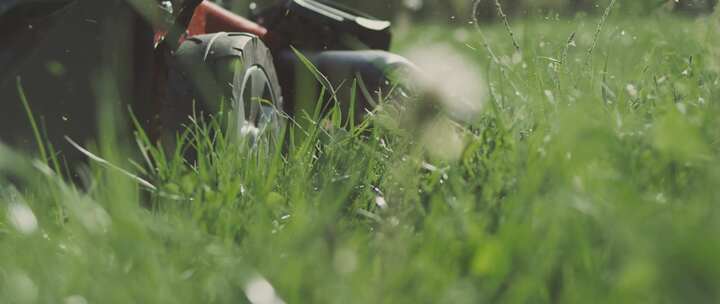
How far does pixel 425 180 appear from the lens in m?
1.72

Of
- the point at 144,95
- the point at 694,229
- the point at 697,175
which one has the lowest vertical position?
the point at 144,95

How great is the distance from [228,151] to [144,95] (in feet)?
2.29

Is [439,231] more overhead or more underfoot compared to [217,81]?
more overhead

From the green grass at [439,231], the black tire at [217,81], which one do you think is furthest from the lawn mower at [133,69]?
the green grass at [439,231]

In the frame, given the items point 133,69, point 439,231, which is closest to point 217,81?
point 133,69

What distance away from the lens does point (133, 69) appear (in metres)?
2.33

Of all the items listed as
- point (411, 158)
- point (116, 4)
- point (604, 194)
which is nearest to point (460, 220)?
point (604, 194)

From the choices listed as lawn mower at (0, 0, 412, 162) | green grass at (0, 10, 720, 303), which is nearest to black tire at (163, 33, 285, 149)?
lawn mower at (0, 0, 412, 162)

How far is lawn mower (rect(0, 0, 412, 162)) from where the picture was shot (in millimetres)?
2096

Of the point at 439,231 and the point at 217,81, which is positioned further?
the point at 217,81

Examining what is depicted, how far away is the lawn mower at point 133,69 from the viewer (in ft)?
6.88

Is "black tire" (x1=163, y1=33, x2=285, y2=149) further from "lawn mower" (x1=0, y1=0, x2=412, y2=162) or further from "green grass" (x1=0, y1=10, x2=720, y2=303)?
"green grass" (x1=0, y1=10, x2=720, y2=303)

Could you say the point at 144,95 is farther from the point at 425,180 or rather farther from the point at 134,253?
the point at 134,253

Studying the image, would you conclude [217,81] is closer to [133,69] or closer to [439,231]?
[133,69]
